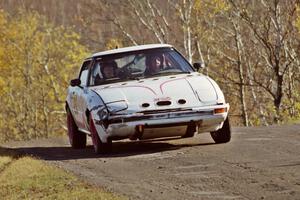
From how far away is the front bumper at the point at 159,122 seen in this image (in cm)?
1112

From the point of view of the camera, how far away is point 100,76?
12.5m

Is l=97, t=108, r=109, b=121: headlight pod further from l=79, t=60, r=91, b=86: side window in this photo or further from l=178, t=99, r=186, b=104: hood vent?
l=79, t=60, r=91, b=86: side window

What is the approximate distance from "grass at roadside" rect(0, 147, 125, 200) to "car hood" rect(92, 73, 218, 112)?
4.16 ft

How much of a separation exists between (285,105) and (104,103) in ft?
61.3

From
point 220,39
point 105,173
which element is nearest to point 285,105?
point 220,39

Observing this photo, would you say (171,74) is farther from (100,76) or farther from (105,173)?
(105,173)

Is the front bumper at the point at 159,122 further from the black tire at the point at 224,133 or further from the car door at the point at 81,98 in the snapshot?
the car door at the point at 81,98

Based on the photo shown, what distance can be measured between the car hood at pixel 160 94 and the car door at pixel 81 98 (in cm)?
80

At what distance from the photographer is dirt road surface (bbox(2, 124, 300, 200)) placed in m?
7.91

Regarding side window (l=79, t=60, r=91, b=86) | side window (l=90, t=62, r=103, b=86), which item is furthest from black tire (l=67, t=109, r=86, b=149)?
side window (l=90, t=62, r=103, b=86)

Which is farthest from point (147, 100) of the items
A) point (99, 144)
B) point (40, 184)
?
point (40, 184)

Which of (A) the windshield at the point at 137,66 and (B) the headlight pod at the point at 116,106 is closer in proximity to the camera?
(B) the headlight pod at the point at 116,106

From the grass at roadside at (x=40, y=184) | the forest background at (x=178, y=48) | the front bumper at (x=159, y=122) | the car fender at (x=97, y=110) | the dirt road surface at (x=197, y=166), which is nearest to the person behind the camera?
the dirt road surface at (x=197, y=166)

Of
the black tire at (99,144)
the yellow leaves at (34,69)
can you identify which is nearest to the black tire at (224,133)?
the black tire at (99,144)
